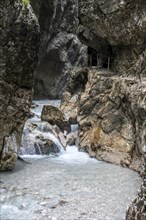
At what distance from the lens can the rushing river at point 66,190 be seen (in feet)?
50.4

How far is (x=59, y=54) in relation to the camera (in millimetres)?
55562

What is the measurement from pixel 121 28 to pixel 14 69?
37.9ft

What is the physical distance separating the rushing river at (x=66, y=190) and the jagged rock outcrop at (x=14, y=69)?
6.33 feet

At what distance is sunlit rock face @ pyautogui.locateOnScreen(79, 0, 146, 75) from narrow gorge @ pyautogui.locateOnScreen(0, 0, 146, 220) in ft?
0.24

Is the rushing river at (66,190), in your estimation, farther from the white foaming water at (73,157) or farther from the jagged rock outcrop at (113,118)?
the jagged rock outcrop at (113,118)

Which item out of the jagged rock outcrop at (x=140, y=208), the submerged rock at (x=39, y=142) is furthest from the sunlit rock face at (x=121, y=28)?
the jagged rock outcrop at (x=140, y=208)

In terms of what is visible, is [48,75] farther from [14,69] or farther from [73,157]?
[14,69]

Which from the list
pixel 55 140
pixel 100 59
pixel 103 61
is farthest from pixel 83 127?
pixel 100 59

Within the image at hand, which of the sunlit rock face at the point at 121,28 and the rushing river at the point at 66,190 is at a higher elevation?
the sunlit rock face at the point at 121,28

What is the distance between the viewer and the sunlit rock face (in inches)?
1099

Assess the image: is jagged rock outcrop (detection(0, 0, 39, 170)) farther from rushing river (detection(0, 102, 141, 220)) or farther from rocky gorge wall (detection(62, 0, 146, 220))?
rocky gorge wall (detection(62, 0, 146, 220))

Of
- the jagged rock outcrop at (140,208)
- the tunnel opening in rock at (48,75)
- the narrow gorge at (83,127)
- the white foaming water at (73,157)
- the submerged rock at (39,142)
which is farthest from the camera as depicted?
the tunnel opening in rock at (48,75)

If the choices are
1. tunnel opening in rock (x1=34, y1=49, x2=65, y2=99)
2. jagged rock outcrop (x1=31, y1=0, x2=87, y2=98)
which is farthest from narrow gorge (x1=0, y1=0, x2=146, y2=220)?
tunnel opening in rock (x1=34, y1=49, x2=65, y2=99)

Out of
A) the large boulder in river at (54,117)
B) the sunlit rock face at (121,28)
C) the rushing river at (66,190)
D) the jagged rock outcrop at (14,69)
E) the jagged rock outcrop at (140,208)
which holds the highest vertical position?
the sunlit rock face at (121,28)
